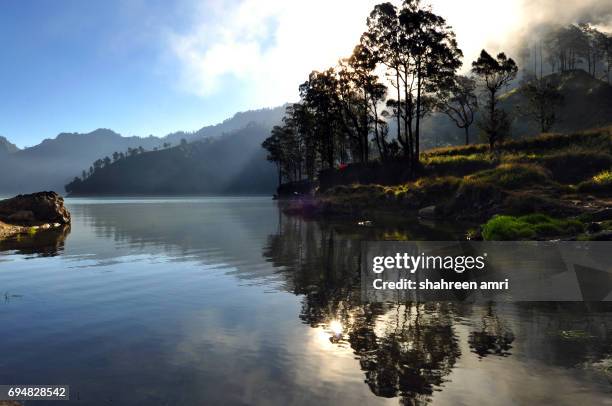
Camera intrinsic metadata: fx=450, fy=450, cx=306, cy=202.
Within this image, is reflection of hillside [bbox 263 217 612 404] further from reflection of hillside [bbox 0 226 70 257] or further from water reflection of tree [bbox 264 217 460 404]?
reflection of hillside [bbox 0 226 70 257]

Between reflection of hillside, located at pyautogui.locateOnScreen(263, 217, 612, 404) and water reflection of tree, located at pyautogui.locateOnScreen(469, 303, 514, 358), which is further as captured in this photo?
water reflection of tree, located at pyautogui.locateOnScreen(469, 303, 514, 358)

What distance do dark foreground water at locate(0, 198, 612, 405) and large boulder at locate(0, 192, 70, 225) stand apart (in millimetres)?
34368

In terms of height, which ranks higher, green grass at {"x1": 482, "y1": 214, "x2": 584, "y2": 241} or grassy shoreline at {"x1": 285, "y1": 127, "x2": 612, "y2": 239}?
grassy shoreline at {"x1": 285, "y1": 127, "x2": 612, "y2": 239}

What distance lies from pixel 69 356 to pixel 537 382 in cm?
905

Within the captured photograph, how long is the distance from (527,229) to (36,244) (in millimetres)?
31563

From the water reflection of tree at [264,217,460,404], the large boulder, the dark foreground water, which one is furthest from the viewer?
the large boulder

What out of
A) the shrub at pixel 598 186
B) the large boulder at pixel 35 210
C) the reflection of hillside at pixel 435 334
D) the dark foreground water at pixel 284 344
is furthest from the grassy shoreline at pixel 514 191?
the large boulder at pixel 35 210

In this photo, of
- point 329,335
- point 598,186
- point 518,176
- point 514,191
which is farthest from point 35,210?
point 598,186

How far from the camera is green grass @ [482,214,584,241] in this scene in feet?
73.8

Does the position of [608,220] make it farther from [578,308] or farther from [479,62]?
[479,62]

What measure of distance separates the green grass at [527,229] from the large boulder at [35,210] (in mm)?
45208

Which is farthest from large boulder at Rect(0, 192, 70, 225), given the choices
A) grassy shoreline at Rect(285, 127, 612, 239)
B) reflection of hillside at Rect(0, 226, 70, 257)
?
grassy shoreline at Rect(285, 127, 612, 239)

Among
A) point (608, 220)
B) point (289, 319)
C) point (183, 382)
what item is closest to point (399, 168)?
point (608, 220)

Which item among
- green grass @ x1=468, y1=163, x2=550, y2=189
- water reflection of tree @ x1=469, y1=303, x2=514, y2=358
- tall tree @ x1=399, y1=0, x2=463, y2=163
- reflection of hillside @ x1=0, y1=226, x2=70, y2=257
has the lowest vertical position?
water reflection of tree @ x1=469, y1=303, x2=514, y2=358
